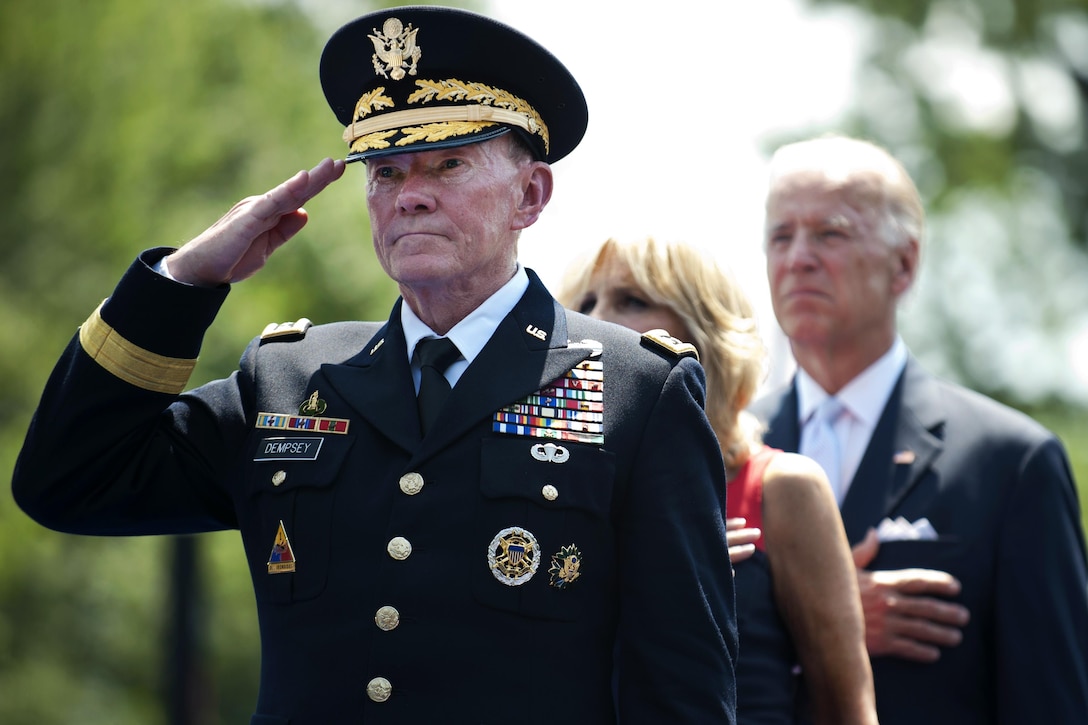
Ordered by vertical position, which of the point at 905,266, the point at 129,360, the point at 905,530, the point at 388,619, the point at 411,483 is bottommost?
the point at 388,619

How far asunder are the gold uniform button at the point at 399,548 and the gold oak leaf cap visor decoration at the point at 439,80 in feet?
2.53

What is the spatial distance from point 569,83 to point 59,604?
544 inches

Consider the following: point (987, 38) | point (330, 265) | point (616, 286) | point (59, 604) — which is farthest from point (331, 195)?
point (616, 286)

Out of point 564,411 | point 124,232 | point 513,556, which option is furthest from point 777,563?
point 124,232

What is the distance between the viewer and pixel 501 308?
3031 mm

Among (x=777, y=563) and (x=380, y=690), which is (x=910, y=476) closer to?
(x=777, y=563)

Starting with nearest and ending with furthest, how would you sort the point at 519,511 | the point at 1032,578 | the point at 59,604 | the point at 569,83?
the point at 519,511
the point at 569,83
the point at 1032,578
the point at 59,604

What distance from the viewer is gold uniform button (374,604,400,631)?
105 inches

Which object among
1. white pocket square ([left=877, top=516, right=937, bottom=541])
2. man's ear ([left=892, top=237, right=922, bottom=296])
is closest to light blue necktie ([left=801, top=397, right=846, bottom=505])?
white pocket square ([left=877, top=516, right=937, bottom=541])

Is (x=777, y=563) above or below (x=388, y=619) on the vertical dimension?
above

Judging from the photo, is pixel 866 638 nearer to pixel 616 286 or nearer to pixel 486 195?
→ pixel 616 286

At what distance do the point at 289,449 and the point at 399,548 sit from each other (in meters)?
0.34

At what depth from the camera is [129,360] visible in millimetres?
2857

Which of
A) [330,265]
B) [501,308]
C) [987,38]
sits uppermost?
[987,38]
